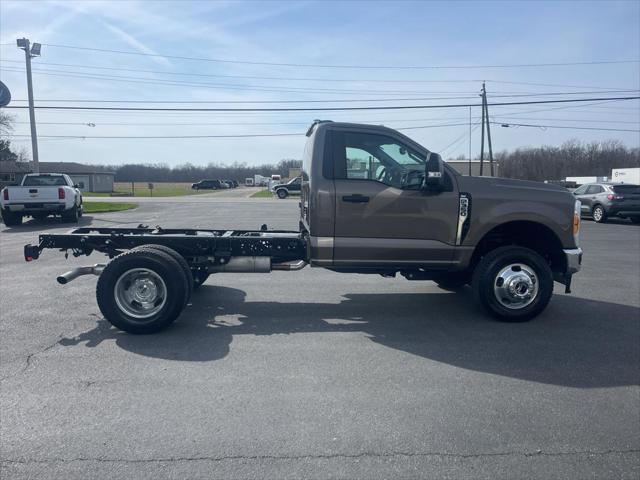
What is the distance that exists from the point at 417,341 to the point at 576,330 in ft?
6.50

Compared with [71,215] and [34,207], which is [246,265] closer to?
[34,207]

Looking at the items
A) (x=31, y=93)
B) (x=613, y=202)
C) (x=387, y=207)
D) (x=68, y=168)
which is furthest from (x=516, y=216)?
(x=68, y=168)

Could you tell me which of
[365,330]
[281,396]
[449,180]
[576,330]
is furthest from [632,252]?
[281,396]

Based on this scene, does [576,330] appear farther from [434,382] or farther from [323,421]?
[323,421]

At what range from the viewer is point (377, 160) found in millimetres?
6160

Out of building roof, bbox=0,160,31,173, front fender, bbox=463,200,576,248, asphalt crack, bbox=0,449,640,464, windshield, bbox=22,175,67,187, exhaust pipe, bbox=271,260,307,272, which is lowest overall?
asphalt crack, bbox=0,449,640,464

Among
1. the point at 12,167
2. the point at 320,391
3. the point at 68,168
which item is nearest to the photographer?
the point at 320,391

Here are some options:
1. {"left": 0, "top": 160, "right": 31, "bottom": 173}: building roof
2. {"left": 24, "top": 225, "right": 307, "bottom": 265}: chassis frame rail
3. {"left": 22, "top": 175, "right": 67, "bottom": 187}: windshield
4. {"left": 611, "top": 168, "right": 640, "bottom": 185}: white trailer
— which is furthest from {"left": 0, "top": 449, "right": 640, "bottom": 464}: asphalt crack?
{"left": 0, "top": 160, "right": 31, "bottom": 173}: building roof

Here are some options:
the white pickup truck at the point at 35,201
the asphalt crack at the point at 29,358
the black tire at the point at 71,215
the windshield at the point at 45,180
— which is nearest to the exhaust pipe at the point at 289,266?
the asphalt crack at the point at 29,358

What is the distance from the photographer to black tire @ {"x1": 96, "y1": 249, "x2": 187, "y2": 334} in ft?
18.5

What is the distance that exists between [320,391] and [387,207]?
8.31ft

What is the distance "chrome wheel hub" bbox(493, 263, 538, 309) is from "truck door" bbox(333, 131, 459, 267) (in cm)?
69

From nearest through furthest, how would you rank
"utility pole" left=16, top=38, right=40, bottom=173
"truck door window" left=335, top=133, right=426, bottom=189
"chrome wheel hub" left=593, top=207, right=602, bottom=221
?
1. "truck door window" left=335, top=133, right=426, bottom=189
2. "chrome wheel hub" left=593, top=207, right=602, bottom=221
3. "utility pole" left=16, top=38, right=40, bottom=173

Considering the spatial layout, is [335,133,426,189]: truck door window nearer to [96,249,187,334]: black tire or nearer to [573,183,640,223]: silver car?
[96,249,187,334]: black tire
